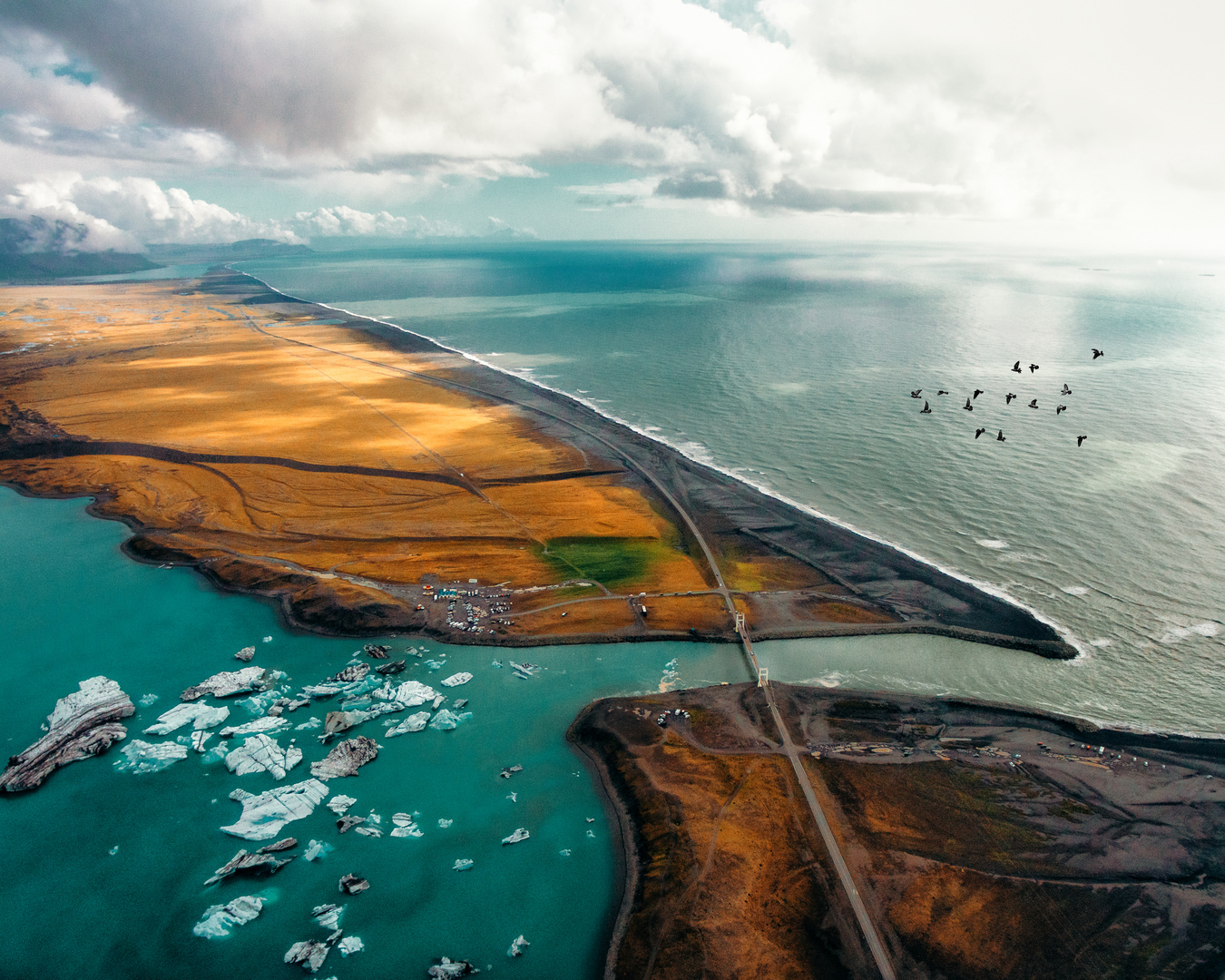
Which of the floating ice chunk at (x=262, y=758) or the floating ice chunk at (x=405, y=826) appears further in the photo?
the floating ice chunk at (x=262, y=758)

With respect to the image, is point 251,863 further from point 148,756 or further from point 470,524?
point 470,524

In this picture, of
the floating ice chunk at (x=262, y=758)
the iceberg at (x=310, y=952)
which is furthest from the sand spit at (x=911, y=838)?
the floating ice chunk at (x=262, y=758)

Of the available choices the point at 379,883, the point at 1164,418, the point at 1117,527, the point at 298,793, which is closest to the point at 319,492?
the point at 298,793

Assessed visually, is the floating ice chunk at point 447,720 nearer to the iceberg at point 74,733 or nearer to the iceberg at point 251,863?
the iceberg at point 251,863

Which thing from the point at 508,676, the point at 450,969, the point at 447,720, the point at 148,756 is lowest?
the point at 450,969

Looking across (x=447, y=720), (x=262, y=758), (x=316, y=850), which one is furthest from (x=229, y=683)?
(x=316, y=850)
